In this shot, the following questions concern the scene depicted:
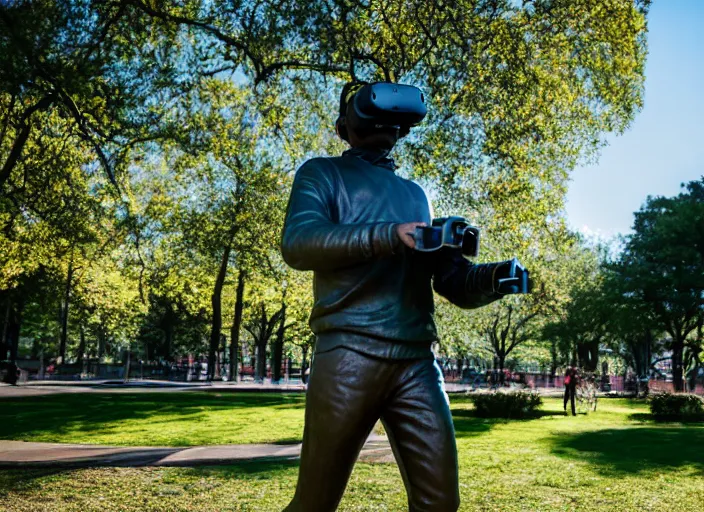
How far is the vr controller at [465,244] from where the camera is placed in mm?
2377

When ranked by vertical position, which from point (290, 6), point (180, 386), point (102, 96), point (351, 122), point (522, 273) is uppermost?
point (290, 6)

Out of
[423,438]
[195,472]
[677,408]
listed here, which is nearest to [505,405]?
[677,408]

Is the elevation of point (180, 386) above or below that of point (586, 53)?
below

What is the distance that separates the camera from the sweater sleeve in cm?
252

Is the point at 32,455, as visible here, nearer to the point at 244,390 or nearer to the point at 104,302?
the point at 244,390

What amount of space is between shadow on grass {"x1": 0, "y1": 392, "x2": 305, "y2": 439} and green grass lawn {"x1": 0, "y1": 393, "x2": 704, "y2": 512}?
0.16 meters

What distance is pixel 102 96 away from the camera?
43.5 feet

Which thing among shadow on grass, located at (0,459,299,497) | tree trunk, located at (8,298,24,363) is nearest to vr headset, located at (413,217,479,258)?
shadow on grass, located at (0,459,299,497)

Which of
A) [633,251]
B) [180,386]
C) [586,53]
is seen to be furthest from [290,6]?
[633,251]

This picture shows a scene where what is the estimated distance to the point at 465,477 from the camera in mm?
9117

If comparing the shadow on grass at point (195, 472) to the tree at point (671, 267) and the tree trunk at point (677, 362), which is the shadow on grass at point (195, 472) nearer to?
the tree at point (671, 267)

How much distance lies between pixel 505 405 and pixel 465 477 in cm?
1092

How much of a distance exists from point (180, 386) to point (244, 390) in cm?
376

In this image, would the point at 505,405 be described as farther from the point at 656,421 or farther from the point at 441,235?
the point at 441,235
